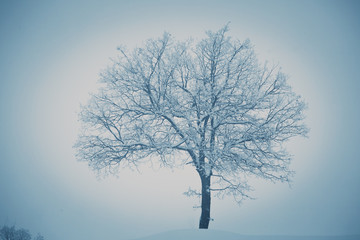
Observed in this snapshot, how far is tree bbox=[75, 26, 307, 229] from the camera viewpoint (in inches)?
302

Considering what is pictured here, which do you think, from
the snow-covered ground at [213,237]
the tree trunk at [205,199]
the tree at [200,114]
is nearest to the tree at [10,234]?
the tree at [200,114]

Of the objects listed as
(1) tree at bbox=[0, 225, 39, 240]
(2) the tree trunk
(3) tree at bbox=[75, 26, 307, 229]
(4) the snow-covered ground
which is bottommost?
(1) tree at bbox=[0, 225, 39, 240]

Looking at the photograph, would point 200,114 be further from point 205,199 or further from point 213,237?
point 213,237

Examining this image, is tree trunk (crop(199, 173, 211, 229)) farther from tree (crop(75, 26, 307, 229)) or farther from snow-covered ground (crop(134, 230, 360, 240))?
snow-covered ground (crop(134, 230, 360, 240))

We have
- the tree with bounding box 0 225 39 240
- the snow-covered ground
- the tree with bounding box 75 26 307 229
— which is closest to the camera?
the snow-covered ground

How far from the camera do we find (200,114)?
7.88 meters

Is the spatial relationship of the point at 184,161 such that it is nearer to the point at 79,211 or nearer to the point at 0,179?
the point at 79,211

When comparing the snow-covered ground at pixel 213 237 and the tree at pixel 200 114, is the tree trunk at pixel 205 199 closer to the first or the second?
the tree at pixel 200 114

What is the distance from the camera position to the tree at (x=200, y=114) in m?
7.66

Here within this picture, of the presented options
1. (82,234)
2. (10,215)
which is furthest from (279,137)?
(10,215)

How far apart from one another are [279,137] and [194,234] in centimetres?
454

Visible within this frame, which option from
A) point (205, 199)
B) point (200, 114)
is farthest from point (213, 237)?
point (200, 114)

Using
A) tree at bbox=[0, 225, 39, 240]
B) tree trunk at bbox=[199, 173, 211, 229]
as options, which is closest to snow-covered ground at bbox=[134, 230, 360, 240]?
tree trunk at bbox=[199, 173, 211, 229]

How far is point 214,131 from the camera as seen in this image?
7711mm
